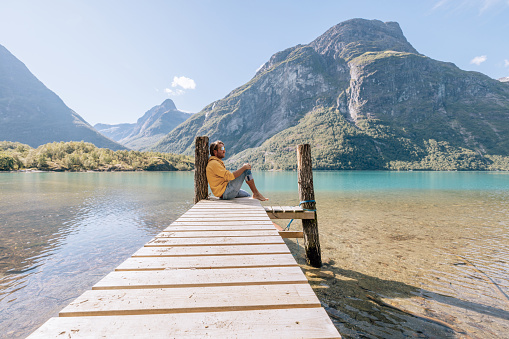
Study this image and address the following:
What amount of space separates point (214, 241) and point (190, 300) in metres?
1.64

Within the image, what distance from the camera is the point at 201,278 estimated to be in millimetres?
2250

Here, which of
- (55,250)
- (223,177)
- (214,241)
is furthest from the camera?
(55,250)

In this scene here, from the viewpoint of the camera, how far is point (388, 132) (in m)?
189

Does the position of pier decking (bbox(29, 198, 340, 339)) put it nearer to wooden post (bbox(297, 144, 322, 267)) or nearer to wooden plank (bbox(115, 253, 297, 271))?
wooden plank (bbox(115, 253, 297, 271))

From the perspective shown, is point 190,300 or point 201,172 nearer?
point 190,300

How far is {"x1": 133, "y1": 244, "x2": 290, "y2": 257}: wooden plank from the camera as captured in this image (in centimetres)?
294

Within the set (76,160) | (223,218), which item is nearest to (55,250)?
(223,218)

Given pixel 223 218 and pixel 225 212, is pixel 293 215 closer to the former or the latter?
pixel 225 212

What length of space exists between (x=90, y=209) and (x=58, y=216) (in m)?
2.46

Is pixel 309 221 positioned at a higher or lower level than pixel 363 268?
higher

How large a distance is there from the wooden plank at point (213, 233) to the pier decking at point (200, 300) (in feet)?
1.69

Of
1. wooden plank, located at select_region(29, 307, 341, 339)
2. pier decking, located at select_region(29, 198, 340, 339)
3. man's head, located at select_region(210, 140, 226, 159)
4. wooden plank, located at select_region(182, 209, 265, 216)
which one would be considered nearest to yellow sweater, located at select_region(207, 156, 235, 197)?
man's head, located at select_region(210, 140, 226, 159)

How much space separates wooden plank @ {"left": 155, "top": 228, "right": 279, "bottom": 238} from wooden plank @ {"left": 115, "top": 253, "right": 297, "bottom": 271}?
3.01ft

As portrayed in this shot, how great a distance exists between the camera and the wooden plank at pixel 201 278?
83.2 inches
